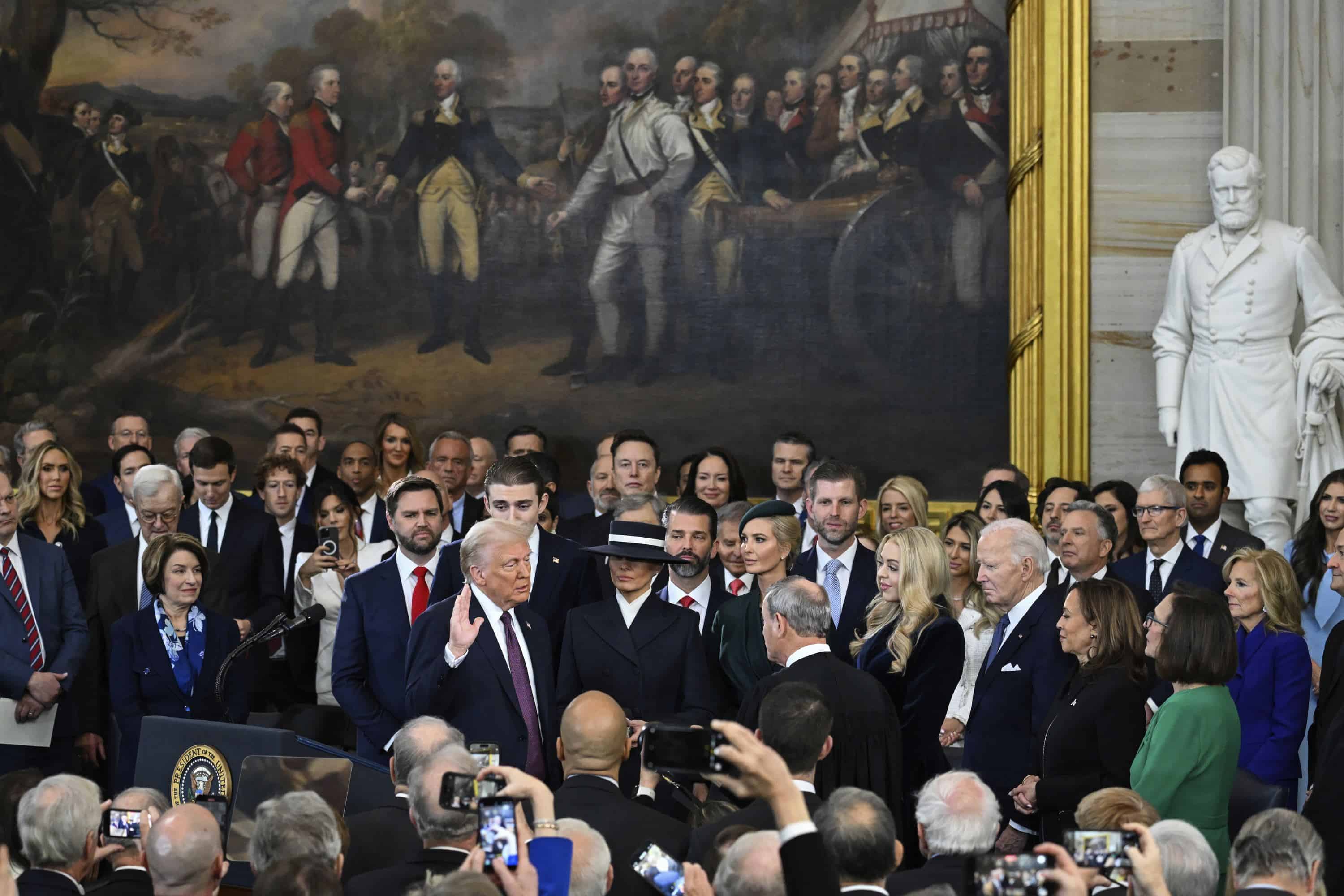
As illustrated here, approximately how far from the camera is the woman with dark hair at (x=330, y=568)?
29.6ft

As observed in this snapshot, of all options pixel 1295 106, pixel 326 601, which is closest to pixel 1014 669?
pixel 326 601

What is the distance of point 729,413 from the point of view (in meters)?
13.2

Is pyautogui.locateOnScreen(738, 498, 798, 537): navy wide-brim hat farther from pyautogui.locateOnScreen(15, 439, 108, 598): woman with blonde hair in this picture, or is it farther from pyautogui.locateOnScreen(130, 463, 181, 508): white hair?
pyautogui.locateOnScreen(15, 439, 108, 598): woman with blonde hair

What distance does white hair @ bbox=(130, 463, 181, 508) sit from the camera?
928 cm

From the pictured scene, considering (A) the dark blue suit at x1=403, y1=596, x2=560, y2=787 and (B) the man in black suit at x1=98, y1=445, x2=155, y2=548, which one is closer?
(A) the dark blue suit at x1=403, y1=596, x2=560, y2=787

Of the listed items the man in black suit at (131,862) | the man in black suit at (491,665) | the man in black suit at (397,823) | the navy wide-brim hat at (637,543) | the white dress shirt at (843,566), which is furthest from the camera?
the white dress shirt at (843,566)

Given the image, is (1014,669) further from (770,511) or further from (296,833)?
(296,833)

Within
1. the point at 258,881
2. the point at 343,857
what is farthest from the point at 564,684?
the point at 258,881

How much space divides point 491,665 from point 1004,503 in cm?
383

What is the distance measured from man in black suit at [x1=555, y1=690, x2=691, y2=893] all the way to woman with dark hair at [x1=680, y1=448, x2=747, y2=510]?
492 cm

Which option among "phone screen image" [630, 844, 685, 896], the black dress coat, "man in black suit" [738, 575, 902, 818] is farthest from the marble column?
"phone screen image" [630, 844, 685, 896]

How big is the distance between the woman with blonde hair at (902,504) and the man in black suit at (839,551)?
42.2 inches

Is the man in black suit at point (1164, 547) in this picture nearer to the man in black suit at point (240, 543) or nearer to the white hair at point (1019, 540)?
the white hair at point (1019, 540)

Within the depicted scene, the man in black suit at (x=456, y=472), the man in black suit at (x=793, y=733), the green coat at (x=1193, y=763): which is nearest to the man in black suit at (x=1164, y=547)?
the green coat at (x=1193, y=763)
